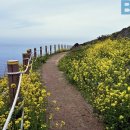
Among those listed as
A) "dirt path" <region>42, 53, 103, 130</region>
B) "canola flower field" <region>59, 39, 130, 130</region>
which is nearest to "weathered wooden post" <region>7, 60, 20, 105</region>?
"dirt path" <region>42, 53, 103, 130</region>

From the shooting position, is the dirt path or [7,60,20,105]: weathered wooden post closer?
[7,60,20,105]: weathered wooden post

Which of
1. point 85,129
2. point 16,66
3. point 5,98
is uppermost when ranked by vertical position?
point 16,66

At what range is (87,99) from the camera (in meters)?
13.5

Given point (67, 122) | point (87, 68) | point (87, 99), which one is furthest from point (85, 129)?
point (87, 68)

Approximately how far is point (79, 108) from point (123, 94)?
3.08 m

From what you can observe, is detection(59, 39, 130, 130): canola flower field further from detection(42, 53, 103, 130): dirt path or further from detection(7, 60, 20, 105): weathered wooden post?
detection(7, 60, 20, 105): weathered wooden post

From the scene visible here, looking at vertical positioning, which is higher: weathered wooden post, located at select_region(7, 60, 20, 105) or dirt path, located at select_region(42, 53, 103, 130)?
weathered wooden post, located at select_region(7, 60, 20, 105)

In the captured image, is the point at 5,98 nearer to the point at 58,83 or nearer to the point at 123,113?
the point at 123,113

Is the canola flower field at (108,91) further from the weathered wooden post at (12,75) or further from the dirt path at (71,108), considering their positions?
the weathered wooden post at (12,75)

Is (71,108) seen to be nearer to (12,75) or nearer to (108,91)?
(108,91)

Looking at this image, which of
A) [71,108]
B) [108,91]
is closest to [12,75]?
[108,91]

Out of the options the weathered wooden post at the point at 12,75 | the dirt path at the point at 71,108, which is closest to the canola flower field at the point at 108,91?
the dirt path at the point at 71,108

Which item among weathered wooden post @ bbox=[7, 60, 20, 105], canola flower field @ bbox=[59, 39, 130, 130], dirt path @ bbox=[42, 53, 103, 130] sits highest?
weathered wooden post @ bbox=[7, 60, 20, 105]

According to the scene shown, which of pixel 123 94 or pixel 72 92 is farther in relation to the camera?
pixel 72 92
